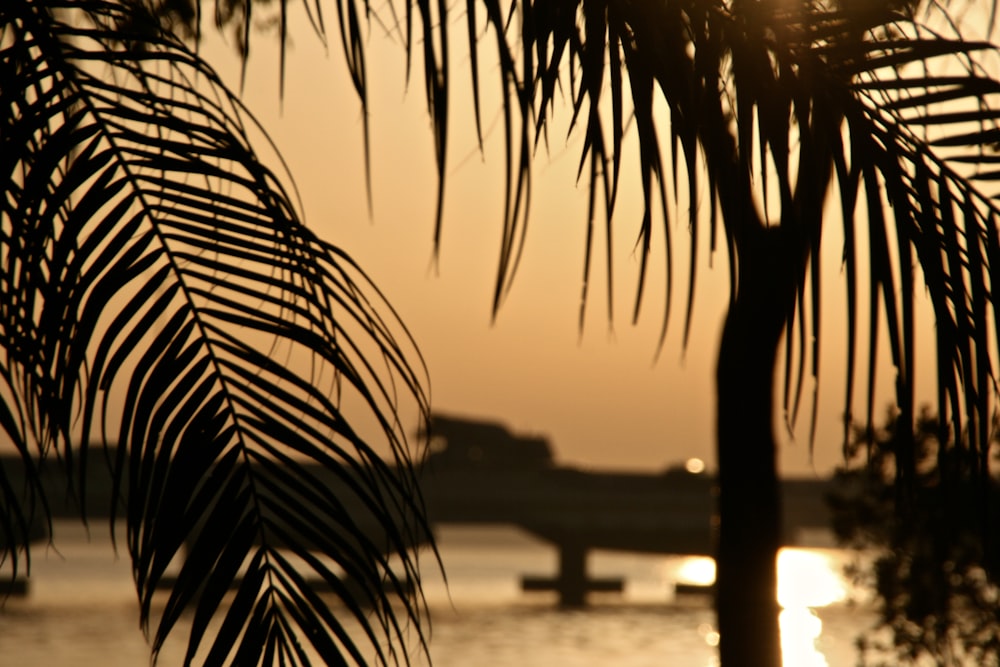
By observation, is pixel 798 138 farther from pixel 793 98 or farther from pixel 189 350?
pixel 189 350

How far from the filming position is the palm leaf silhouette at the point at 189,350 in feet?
5.92

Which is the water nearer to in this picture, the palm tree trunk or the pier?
the pier

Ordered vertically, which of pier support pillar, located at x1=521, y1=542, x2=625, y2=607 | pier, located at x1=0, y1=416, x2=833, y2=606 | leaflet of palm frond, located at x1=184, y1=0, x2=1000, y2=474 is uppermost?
leaflet of palm frond, located at x1=184, y1=0, x2=1000, y2=474

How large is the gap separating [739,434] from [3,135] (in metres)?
3.64

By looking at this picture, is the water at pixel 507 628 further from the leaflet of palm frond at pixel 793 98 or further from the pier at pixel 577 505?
the leaflet of palm frond at pixel 793 98

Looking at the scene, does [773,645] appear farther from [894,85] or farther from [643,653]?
[643,653]

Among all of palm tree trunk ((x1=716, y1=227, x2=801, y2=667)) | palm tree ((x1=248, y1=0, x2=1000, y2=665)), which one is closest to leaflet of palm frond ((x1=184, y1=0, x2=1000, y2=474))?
palm tree ((x1=248, y1=0, x2=1000, y2=665))

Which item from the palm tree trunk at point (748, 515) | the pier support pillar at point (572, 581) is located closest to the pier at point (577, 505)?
the pier support pillar at point (572, 581)

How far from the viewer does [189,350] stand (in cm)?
191

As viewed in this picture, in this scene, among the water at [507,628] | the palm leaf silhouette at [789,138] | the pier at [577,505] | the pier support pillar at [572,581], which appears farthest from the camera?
the pier support pillar at [572,581]

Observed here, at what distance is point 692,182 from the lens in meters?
1.56

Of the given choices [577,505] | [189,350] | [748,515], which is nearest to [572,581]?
[577,505]

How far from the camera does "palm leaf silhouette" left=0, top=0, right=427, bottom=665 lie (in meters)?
1.80

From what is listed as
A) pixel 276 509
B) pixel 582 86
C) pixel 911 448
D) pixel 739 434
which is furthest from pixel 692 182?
pixel 739 434
